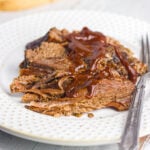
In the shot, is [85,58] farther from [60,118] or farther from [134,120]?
[134,120]

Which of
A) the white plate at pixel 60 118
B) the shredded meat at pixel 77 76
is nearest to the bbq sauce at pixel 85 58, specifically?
the shredded meat at pixel 77 76

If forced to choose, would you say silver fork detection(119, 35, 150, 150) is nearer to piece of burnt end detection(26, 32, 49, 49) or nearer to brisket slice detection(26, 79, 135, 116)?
brisket slice detection(26, 79, 135, 116)

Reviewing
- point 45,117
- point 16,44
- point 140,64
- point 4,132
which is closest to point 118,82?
point 140,64

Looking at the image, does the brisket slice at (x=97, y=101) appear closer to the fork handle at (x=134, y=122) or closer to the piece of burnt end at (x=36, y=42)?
the fork handle at (x=134, y=122)

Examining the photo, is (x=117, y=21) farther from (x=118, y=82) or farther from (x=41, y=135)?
(x=41, y=135)

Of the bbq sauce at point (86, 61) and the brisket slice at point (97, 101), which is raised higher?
the bbq sauce at point (86, 61)

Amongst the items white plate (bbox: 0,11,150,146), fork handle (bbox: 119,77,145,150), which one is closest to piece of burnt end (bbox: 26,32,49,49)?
white plate (bbox: 0,11,150,146)
